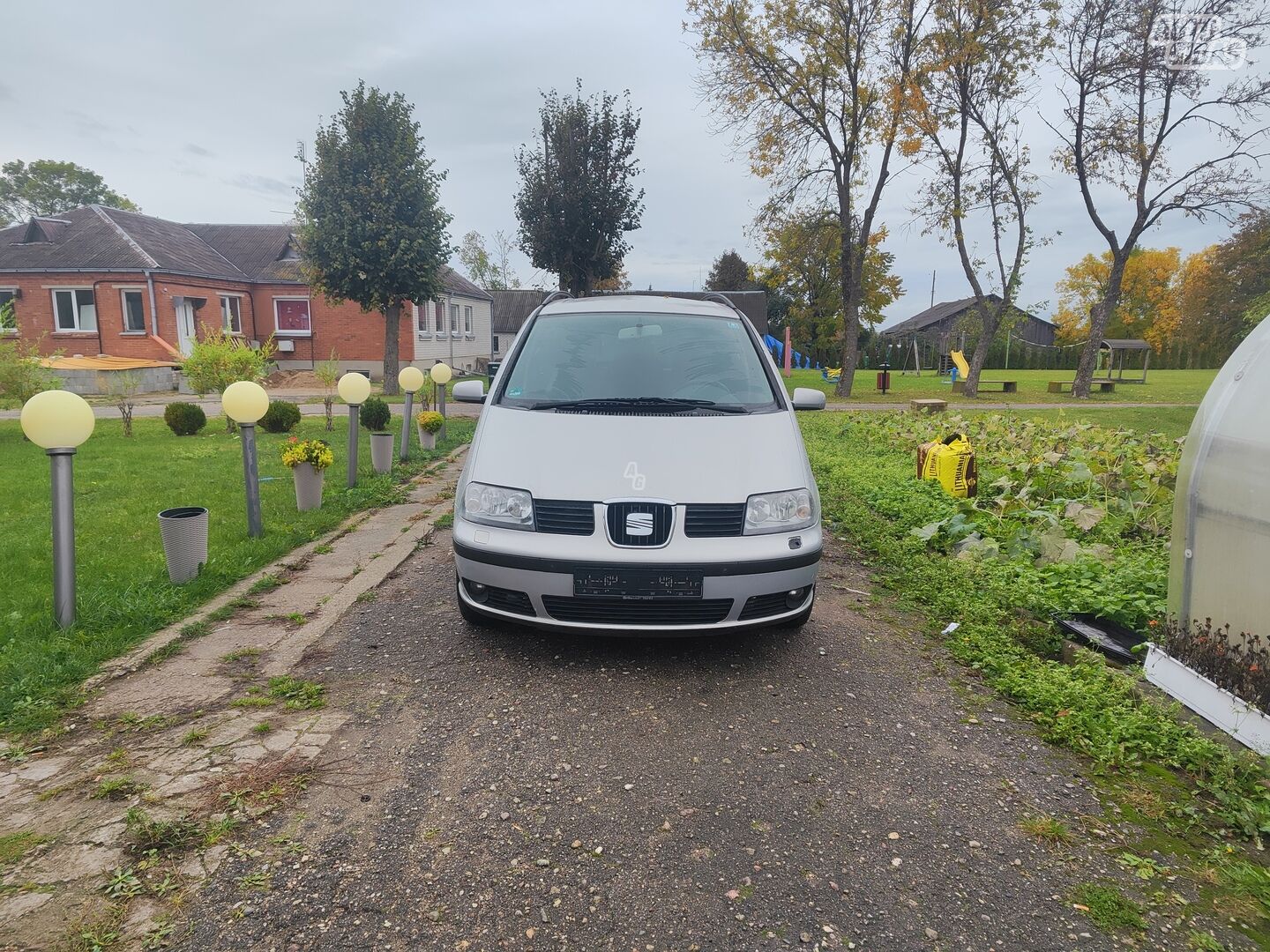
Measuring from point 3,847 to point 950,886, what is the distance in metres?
2.99

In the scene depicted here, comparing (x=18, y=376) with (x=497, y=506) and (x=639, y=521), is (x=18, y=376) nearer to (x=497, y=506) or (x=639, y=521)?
(x=497, y=506)

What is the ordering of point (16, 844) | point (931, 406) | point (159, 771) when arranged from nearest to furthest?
point (16, 844)
point (159, 771)
point (931, 406)

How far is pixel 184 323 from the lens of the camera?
27016 mm

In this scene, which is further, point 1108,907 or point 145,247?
point 145,247

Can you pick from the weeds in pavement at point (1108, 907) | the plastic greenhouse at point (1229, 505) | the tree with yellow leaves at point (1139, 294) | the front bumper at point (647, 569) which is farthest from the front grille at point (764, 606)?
the tree with yellow leaves at point (1139, 294)

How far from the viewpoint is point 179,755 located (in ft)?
9.66

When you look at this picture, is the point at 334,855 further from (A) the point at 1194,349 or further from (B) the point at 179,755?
(A) the point at 1194,349

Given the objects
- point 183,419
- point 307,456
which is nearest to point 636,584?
point 307,456

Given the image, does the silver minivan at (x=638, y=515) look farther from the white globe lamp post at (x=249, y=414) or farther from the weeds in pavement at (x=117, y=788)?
the white globe lamp post at (x=249, y=414)

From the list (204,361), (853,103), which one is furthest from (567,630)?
(853,103)

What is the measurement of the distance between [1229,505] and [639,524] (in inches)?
94.9

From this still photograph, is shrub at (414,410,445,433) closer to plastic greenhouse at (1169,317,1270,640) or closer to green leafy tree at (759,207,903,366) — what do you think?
plastic greenhouse at (1169,317,1270,640)


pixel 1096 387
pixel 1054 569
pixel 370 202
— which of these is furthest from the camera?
pixel 1096 387

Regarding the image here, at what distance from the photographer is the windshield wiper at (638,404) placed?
4188mm
